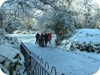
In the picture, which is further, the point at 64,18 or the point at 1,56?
the point at 64,18

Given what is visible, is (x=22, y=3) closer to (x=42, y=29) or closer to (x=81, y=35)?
(x=81, y=35)

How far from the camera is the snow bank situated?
540 inches

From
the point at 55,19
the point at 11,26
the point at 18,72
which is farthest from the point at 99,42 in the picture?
the point at 18,72

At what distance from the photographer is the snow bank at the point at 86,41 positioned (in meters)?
13.7

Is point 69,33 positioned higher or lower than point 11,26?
lower

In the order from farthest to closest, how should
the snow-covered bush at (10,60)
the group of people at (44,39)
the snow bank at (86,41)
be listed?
the group of people at (44,39)
the snow bank at (86,41)
the snow-covered bush at (10,60)

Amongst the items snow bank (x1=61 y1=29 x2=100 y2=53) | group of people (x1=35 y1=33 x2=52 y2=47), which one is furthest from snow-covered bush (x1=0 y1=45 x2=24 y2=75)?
group of people (x1=35 y1=33 x2=52 y2=47)

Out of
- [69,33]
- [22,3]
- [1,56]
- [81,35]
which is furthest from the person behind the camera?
[69,33]

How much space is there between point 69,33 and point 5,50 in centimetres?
1364

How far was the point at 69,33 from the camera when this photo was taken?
→ 16672mm

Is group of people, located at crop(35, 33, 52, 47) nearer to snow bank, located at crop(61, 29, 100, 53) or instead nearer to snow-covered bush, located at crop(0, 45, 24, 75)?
snow bank, located at crop(61, 29, 100, 53)

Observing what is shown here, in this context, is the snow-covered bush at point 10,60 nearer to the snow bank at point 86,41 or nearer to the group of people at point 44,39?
the snow bank at point 86,41

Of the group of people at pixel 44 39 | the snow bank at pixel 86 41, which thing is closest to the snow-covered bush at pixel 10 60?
the snow bank at pixel 86 41

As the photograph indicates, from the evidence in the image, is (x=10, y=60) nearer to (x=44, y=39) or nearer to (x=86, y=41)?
(x=86, y=41)
